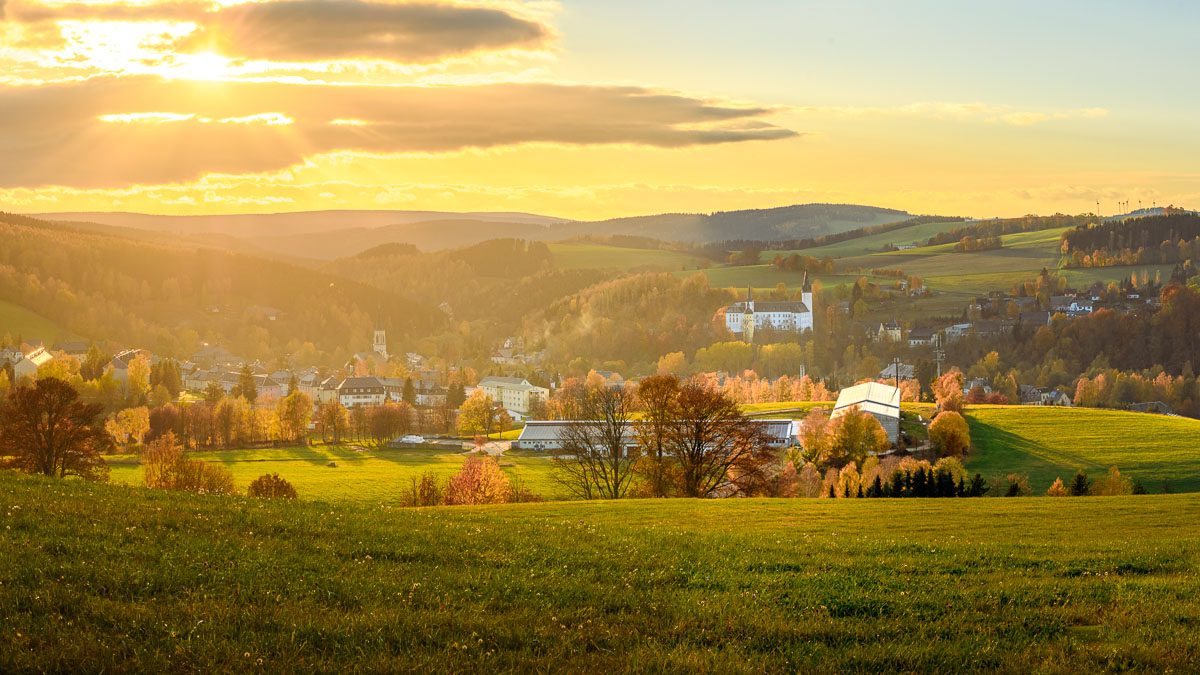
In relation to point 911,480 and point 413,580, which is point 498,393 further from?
point 413,580

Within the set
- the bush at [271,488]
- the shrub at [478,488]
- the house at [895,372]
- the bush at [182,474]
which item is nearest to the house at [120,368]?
the bush at [182,474]

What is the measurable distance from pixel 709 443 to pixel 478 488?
15.7 meters

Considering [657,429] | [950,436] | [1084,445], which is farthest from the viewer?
[950,436]

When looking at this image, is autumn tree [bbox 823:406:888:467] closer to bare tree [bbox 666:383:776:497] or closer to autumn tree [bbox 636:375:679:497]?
bare tree [bbox 666:383:776:497]

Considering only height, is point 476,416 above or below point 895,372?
below

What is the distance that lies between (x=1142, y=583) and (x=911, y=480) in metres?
33.3

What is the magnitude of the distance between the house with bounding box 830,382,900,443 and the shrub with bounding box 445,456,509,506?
36.4 m

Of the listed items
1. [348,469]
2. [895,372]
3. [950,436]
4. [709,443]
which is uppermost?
[895,372]

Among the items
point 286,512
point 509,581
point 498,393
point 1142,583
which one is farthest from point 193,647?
point 498,393

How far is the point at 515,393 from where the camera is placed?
188m

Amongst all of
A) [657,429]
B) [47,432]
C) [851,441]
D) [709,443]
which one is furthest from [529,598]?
[851,441]

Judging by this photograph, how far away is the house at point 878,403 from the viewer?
92.5 meters

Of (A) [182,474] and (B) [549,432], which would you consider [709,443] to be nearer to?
(A) [182,474]

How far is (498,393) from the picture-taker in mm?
189500
